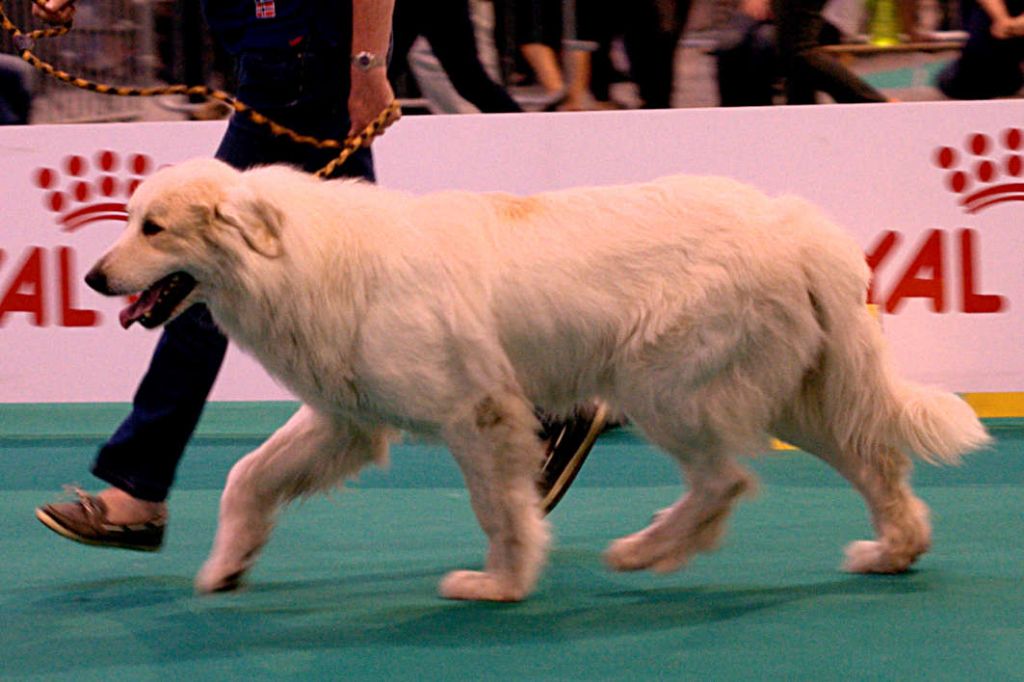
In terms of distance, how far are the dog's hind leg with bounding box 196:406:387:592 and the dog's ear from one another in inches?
22.8

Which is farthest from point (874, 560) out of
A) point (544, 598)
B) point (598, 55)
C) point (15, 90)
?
point (15, 90)

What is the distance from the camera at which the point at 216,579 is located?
398cm

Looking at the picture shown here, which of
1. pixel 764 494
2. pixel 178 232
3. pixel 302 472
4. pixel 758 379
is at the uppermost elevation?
pixel 178 232

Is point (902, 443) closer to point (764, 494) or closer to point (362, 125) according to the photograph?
point (764, 494)

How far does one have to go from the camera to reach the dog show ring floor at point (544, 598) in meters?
3.29

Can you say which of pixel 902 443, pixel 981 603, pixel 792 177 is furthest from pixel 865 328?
pixel 792 177

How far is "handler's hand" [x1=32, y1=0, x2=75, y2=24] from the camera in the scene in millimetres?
4715

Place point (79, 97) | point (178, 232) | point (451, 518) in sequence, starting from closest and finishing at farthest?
point (178, 232), point (451, 518), point (79, 97)

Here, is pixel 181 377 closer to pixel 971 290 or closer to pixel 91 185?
pixel 91 185

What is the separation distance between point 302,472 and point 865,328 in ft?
5.09

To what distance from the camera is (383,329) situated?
12.1 ft

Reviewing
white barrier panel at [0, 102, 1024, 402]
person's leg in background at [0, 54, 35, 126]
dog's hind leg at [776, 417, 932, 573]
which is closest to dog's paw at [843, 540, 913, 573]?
dog's hind leg at [776, 417, 932, 573]

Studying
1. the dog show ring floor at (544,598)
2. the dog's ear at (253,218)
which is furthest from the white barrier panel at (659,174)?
the dog's ear at (253,218)

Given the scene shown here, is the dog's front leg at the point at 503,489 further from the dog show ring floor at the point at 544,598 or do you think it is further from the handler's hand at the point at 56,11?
the handler's hand at the point at 56,11
